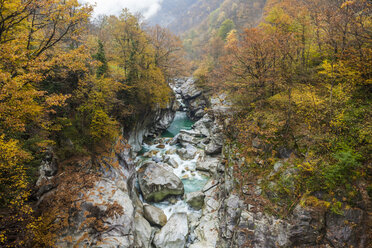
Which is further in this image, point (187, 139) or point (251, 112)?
point (187, 139)

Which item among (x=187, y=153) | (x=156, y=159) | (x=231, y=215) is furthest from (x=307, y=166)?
(x=156, y=159)

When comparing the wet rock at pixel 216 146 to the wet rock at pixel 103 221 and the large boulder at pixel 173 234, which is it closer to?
the large boulder at pixel 173 234

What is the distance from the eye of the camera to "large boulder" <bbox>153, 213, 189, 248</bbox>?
422 inches

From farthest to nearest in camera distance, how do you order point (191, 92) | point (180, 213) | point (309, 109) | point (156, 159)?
point (191, 92), point (156, 159), point (180, 213), point (309, 109)

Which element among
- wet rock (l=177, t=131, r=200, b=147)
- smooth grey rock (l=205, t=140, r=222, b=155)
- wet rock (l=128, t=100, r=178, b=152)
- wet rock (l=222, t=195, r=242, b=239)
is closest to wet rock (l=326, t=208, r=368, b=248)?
wet rock (l=222, t=195, r=242, b=239)

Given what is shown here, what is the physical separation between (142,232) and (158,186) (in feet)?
12.7

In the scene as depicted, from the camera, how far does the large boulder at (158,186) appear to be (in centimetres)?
1437

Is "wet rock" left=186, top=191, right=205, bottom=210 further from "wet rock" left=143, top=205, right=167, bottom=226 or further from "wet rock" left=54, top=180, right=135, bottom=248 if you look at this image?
"wet rock" left=54, top=180, right=135, bottom=248

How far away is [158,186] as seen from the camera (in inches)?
566

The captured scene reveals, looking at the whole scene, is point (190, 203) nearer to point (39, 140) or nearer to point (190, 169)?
point (190, 169)

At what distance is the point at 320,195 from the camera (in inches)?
283

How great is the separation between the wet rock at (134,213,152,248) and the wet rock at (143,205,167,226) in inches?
17.8

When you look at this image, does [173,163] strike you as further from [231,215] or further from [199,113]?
[199,113]

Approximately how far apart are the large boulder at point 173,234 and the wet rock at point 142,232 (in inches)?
20.5
